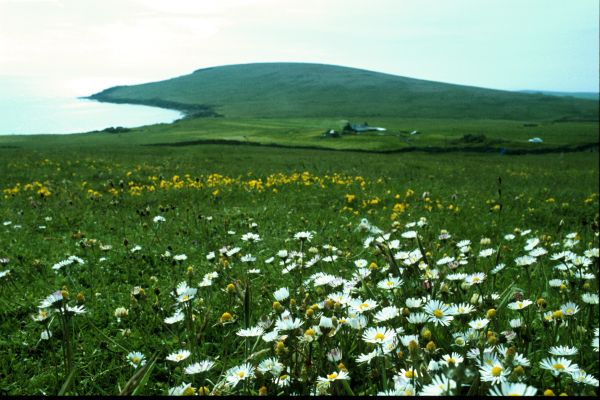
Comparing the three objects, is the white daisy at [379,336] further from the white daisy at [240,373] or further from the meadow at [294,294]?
the white daisy at [240,373]

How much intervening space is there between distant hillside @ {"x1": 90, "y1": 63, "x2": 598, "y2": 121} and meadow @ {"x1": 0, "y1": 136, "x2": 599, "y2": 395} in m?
113

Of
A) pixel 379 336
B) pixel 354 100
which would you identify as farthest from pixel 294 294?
pixel 354 100

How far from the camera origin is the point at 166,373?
3375mm

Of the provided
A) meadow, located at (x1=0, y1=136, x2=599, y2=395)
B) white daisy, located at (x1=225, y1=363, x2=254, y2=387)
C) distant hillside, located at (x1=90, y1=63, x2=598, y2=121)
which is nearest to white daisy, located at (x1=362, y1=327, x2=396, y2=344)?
meadow, located at (x1=0, y1=136, x2=599, y2=395)

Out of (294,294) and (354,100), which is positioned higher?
(354,100)

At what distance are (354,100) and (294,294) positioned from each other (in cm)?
15271

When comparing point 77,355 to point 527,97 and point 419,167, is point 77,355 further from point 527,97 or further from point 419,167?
point 527,97

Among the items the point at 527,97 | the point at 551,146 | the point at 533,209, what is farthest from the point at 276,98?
the point at 533,209

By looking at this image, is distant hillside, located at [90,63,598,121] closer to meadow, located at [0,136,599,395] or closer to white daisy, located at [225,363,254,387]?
meadow, located at [0,136,599,395]

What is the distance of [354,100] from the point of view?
151375 mm

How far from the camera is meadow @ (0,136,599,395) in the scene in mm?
2469

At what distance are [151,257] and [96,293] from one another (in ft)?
4.93

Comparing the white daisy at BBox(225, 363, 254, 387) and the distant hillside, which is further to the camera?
the distant hillside

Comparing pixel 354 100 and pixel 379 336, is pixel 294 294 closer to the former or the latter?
pixel 379 336
